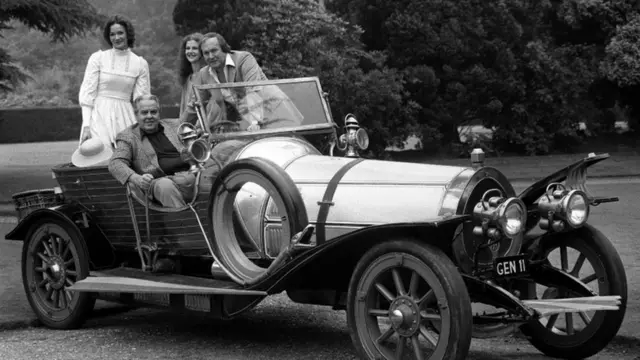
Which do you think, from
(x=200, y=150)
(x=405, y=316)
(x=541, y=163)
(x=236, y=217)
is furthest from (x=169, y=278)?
(x=541, y=163)

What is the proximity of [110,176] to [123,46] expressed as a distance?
5.88 ft

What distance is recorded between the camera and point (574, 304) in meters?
5.60

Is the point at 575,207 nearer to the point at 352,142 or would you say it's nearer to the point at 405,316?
the point at 405,316

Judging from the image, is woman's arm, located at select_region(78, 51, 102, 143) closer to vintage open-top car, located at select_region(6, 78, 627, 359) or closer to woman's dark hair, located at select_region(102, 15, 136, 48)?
woman's dark hair, located at select_region(102, 15, 136, 48)

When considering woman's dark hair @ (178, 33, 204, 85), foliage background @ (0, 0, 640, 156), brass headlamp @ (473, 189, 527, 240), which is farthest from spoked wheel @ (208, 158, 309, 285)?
foliage background @ (0, 0, 640, 156)

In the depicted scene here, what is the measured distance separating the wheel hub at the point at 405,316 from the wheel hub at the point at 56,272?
309cm

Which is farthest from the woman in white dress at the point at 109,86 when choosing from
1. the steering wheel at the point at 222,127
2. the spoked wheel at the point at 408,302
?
the spoked wheel at the point at 408,302

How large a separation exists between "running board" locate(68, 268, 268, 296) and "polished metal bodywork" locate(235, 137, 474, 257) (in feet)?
1.49

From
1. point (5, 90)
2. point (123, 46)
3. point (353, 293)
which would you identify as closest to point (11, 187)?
point (5, 90)

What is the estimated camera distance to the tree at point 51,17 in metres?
18.3

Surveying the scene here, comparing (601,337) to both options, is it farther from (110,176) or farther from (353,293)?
(110,176)

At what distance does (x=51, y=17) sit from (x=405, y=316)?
49.6 feet

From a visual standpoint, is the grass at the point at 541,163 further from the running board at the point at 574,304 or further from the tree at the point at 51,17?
the running board at the point at 574,304

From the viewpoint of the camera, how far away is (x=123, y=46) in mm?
8578
